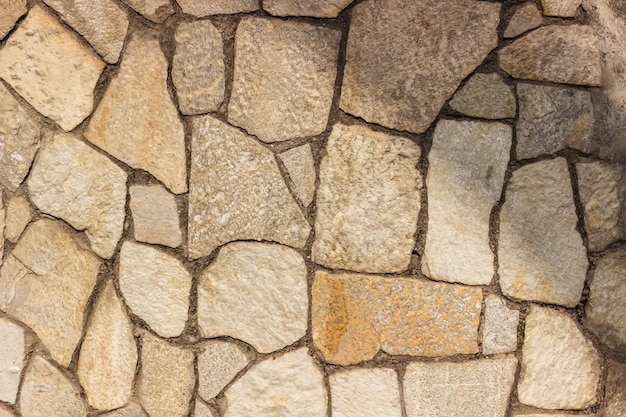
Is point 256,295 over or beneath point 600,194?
beneath

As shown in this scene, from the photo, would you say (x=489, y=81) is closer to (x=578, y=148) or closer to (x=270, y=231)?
(x=578, y=148)

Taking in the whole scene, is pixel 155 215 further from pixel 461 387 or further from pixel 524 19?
pixel 524 19

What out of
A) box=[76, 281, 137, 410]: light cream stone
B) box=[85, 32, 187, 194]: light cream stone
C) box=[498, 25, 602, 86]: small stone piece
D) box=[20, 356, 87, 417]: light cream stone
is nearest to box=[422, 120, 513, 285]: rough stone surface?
box=[498, 25, 602, 86]: small stone piece

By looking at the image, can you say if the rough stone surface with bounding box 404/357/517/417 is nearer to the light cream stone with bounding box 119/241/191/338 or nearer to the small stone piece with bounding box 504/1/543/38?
the light cream stone with bounding box 119/241/191/338

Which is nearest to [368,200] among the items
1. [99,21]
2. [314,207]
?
[314,207]

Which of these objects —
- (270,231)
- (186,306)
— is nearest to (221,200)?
(270,231)

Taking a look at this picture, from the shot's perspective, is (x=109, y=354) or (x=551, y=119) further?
(x=109, y=354)

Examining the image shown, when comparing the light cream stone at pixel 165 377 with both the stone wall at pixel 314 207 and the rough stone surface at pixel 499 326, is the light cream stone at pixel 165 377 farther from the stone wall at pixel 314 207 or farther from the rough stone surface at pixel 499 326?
the rough stone surface at pixel 499 326

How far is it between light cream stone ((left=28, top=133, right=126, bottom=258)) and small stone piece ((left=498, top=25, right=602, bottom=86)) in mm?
939

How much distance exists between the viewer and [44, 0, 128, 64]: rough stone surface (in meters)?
1.39

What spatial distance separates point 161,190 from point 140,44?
1.12 ft

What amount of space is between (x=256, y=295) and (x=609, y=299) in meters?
0.80

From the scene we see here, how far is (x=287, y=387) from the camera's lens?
141 cm

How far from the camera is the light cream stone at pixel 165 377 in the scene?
1433mm
